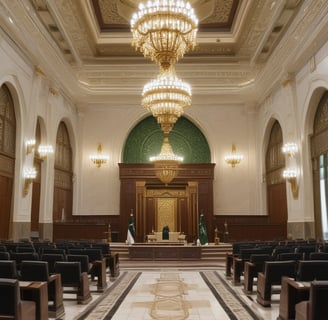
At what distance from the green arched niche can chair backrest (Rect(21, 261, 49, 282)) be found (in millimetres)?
13879

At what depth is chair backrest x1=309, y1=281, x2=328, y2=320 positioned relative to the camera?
134 inches

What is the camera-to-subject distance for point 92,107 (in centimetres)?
1855

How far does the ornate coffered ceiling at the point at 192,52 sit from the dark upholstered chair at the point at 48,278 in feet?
24.5

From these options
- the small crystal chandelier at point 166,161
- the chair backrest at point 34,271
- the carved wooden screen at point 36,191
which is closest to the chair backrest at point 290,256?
the chair backrest at point 34,271

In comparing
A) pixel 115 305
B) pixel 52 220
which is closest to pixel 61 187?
pixel 52 220

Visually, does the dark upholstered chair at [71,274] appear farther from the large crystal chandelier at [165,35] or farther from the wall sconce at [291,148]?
the wall sconce at [291,148]

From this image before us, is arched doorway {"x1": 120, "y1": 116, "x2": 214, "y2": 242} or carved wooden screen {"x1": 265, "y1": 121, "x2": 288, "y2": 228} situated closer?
carved wooden screen {"x1": 265, "y1": 121, "x2": 288, "y2": 228}

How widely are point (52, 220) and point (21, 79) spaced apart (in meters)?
5.56

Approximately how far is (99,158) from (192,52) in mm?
6110

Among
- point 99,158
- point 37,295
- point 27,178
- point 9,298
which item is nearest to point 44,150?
point 27,178

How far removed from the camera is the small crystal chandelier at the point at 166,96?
32.8 feet

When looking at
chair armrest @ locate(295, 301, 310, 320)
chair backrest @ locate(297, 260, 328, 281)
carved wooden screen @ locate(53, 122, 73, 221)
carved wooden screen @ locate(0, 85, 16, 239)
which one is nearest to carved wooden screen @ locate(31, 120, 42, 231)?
carved wooden screen @ locate(53, 122, 73, 221)

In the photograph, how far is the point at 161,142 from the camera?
741 inches

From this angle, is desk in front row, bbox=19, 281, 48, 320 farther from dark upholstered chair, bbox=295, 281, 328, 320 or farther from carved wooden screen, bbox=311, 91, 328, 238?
carved wooden screen, bbox=311, 91, 328, 238
